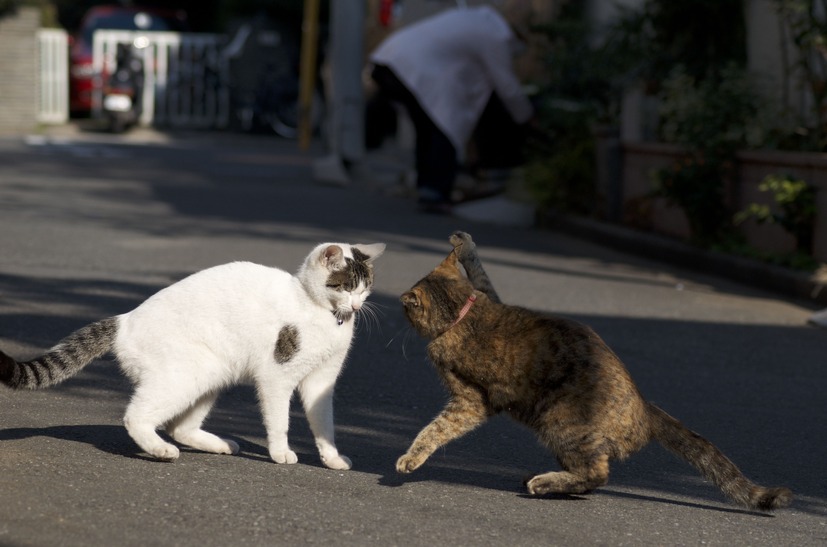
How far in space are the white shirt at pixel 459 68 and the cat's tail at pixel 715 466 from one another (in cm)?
1018

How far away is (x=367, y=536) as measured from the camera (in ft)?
13.6

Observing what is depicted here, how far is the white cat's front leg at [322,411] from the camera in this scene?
493 centimetres

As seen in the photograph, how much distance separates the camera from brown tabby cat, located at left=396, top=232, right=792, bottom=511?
4484mm

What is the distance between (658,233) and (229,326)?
840cm

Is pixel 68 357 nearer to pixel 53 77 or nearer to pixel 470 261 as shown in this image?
pixel 470 261

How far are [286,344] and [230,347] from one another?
0.67ft

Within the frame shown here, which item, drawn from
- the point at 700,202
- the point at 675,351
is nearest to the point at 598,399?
the point at 675,351

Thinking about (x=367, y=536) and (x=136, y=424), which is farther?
(x=136, y=424)

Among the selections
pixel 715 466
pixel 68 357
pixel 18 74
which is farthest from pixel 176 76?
pixel 715 466

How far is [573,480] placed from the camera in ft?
14.8

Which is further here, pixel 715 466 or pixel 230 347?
pixel 230 347

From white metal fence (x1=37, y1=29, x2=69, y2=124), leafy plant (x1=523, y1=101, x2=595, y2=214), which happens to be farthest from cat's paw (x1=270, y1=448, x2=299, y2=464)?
white metal fence (x1=37, y1=29, x2=69, y2=124)

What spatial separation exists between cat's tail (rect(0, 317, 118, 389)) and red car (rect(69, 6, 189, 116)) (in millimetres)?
22226

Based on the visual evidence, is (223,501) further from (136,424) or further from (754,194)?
(754,194)
